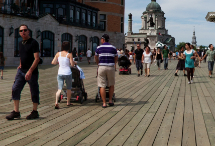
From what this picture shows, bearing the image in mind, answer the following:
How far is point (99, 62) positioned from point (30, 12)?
2453 cm

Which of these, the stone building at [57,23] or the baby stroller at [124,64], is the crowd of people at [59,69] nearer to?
the baby stroller at [124,64]

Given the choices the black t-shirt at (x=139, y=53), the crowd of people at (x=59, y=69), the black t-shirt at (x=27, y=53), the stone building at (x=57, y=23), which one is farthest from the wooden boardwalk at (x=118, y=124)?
the stone building at (x=57, y=23)

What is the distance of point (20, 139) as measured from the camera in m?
4.67

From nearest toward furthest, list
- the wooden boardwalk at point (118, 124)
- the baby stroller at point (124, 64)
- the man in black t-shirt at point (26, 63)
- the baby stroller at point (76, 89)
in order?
the wooden boardwalk at point (118, 124)
the man in black t-shirt at point (26, 63)
the baby stroller at point (76, 89)
the baby stroller at point (124, 64)

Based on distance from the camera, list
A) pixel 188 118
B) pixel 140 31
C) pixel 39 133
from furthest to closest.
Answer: pixel 140 31 < pixel 188 118 < pixel 39 133

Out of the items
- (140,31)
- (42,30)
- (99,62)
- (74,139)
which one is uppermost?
(140,31)

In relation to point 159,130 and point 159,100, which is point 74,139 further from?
point 159,100

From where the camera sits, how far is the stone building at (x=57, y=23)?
27.4 metres

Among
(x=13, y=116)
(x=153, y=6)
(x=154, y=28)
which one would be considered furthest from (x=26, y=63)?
(x=153, y=6)

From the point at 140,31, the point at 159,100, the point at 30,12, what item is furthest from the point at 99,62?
the point at 140,31

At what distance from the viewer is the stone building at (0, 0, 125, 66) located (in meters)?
27.4

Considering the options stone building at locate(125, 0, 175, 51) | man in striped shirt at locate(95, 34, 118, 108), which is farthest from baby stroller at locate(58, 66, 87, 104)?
stone building at locate(125, 0, 175, 51)

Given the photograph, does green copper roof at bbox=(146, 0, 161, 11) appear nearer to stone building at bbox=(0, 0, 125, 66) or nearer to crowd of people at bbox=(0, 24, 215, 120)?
stone building at bbox=(0, 0, 125, 66)

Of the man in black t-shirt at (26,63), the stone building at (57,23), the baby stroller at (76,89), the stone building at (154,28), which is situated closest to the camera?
the man in black t-shirt at (26,63)
